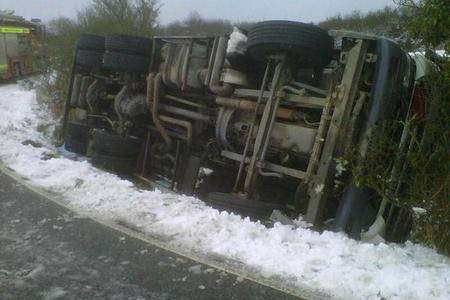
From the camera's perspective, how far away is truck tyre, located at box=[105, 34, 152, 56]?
26.5ft

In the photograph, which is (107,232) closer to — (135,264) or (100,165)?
(135,264)

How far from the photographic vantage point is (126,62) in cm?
815

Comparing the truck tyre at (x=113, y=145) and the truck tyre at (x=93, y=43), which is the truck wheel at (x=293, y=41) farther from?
the truck tyre at (x=93, y=43)

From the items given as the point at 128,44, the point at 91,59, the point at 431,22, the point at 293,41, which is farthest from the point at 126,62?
the point at 431,22

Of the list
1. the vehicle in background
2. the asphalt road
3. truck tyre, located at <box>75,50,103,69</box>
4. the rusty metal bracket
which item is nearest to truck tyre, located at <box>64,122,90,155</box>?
truck tyre, located at <box>75,50,103,69</box>

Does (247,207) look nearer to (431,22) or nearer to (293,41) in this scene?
(293,41)

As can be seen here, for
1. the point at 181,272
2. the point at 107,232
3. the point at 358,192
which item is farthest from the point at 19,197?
the point at 358,192

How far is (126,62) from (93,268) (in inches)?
193

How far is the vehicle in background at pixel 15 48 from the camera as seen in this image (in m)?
22.6

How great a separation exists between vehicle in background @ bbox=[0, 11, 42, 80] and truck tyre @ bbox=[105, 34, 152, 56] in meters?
15.8

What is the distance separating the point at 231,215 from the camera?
492 cm

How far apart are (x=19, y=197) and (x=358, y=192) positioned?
3841mm

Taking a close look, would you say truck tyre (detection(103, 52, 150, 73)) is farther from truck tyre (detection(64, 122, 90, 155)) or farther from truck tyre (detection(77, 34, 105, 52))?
truck tyre (detection(64, 122, 90, 155))

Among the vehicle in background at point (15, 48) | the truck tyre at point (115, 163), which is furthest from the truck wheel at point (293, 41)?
the vehicle in background at point (15, 48)
